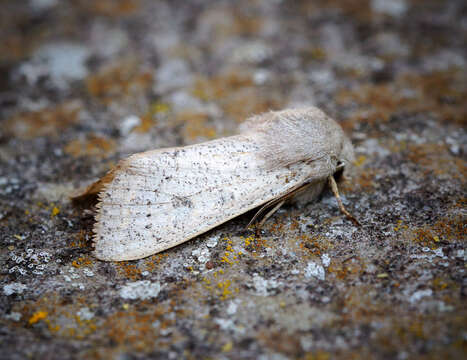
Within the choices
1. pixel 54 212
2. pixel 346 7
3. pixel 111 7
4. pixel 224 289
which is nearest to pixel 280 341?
pixel 224 289

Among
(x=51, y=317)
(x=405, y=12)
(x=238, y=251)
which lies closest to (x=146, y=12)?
(x=405, y=12)

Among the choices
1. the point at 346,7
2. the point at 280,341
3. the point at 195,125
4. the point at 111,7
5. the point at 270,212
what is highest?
the point at 111,7

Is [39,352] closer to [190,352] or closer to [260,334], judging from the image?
[190,352]

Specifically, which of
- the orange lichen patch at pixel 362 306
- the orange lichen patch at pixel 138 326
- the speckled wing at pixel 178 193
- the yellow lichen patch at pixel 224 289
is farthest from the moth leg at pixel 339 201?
the orange lichen patch at pixel 138 326

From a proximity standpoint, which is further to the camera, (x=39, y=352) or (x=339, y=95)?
(x=339, y=95)

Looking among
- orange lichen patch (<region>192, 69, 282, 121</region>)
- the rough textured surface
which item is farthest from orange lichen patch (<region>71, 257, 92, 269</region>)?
orange lichen patch (<region>192, 69, 282, 121</region>)

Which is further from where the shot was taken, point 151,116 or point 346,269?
point 151,116

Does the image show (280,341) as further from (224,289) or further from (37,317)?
(37,317)
